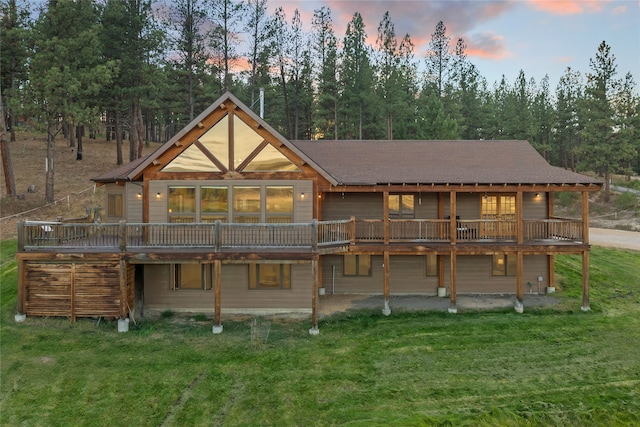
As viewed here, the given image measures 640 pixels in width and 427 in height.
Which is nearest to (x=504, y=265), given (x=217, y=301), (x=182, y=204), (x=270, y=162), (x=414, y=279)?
(x=414, y=279)

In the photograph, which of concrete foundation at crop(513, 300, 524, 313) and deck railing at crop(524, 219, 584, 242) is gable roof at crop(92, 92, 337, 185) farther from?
concrete foundation at crop(513, 300, 524, 313)

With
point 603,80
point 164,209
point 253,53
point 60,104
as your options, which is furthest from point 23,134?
point 603,80

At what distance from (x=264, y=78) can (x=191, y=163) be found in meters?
25.2

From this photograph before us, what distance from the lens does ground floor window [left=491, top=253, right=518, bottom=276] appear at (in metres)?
17.2

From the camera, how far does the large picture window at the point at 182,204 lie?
48.5 ft

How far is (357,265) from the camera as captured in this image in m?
17.4

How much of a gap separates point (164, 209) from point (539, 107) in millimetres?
54655

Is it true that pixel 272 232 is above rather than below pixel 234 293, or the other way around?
above

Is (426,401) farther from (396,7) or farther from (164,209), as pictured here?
(396,7)

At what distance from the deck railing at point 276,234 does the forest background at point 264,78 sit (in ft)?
35.2

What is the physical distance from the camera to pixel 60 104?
25.5 meters

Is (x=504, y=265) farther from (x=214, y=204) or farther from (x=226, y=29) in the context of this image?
(x=226, y=29)

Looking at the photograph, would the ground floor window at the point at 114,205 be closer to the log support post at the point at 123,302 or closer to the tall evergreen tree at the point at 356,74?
the log support post at the point at 123,302

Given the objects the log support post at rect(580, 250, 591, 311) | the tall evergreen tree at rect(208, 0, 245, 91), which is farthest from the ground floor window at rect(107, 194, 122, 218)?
the log support post at rect(580, 250, 591, 311)
